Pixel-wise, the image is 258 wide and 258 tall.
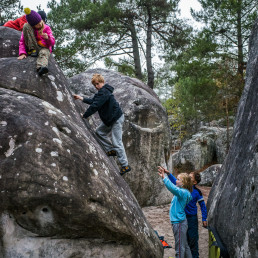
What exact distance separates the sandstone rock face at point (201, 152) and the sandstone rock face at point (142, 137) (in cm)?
673

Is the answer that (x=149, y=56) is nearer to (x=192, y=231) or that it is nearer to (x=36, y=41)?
(x=36, y=41)

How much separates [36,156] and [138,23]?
1325 centimetres

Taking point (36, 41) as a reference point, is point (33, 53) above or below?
below

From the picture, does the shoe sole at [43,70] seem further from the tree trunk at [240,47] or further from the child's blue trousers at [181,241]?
the tree trunk at [240,47]

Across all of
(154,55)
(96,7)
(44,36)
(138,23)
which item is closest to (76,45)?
(96,7)

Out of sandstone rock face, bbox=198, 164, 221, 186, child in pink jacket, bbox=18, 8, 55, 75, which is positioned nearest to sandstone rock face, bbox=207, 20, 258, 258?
child in pink jacket, bbox=18, 8, 55, 75

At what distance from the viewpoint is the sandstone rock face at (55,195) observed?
295 cm

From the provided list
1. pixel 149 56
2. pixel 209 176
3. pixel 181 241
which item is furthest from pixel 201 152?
pixel 181 241

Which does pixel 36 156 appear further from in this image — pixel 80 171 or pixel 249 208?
pixel 249 208

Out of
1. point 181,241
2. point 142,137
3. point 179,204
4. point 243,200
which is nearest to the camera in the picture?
point 243,200

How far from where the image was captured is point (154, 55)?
625 inches

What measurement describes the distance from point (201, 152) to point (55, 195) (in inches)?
548

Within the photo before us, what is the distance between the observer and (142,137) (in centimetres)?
851

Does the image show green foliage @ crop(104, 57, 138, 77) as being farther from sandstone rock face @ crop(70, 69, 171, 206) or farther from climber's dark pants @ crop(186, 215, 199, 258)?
climber's dark pants @ crop(186, 215, 199, 258)
